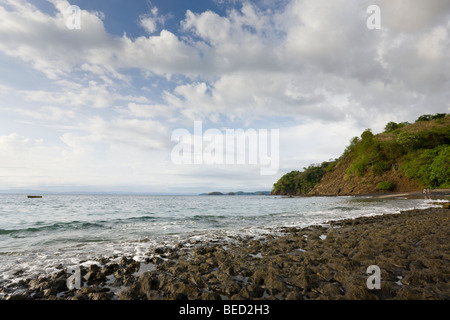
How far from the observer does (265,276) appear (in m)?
6.11

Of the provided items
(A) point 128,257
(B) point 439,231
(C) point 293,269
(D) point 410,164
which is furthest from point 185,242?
(D) point 410,164

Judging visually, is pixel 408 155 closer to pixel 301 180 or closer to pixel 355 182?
pixel 355 182

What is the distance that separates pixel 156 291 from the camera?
5.53 metres

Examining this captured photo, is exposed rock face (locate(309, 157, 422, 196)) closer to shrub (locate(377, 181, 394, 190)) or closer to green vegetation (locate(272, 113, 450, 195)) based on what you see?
green vegetation (locate(272, 113, 450, 195))

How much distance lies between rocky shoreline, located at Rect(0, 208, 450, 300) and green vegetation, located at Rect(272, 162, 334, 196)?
482 ft

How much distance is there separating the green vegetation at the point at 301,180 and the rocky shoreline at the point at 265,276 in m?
147

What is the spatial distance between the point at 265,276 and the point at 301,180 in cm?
15893

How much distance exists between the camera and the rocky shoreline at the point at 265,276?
522 centimetres

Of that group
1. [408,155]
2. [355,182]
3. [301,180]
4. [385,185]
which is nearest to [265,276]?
[385,185]

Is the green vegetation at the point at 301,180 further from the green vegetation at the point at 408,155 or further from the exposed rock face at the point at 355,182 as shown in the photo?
the green vegetation at the point at 408,155

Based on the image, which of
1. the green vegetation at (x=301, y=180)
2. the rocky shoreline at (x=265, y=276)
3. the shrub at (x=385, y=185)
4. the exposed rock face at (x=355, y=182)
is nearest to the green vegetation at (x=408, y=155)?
the shrub at (x=385, y=185)

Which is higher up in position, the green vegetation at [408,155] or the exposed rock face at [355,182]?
the green vegetation at [408,155]

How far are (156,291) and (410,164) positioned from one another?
301 feet
